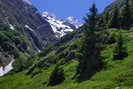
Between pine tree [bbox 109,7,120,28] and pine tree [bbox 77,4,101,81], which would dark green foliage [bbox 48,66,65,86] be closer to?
pine tree [bbox 77,4,101,81]

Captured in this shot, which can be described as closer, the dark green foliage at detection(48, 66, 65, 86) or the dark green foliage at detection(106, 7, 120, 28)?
the dark green foliage at detection(48, 66, 65, 86)

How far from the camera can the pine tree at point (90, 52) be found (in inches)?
2146

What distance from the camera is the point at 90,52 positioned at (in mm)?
57531

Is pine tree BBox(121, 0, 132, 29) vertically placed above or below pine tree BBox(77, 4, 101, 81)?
above

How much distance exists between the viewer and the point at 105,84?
3959 centimetres

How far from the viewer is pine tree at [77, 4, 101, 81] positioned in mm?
54503

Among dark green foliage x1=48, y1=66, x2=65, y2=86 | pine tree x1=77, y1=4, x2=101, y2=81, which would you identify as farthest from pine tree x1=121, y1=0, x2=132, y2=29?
dark green foliage x1=48, y1=66, x2=65, y2=86

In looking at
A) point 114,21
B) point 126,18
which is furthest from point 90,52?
point 114,21

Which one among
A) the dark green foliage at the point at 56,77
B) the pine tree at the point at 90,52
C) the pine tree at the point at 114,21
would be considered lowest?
the dark green foliage at the point at 56,77

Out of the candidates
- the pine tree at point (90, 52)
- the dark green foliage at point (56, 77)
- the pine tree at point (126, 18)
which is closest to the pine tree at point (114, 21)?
the pine tree at point (126, 18)

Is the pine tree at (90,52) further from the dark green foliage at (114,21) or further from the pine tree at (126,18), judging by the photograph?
the dark green foliage at (114,21)

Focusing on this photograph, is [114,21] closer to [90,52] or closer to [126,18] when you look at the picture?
[126,18]

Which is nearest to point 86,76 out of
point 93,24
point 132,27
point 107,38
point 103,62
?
point 103,62

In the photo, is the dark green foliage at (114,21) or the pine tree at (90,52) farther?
the dark green foliage at (114,21)
